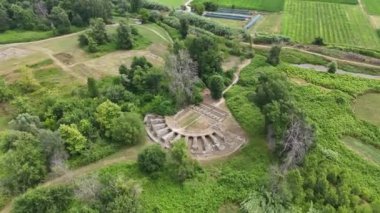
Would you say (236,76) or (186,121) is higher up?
(236,76)

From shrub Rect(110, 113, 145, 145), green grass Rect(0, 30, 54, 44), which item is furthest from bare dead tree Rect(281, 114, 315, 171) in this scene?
green grass Rect(0, 30, 54, 44)

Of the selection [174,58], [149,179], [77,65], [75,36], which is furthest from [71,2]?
[149,179]

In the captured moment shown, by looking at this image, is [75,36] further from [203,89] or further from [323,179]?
[323,179]

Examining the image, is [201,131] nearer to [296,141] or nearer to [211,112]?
[211,112]

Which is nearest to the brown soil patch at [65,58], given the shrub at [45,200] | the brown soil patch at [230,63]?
the brown soil patch at [230,63]

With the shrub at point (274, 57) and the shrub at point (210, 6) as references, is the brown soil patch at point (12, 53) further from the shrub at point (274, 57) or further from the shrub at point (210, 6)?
the shrub at point (274, 57)

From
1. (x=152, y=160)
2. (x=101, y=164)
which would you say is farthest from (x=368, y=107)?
(x=101, y=164)

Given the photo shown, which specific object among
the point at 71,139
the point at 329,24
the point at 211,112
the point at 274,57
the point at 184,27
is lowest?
the point at 211,112
